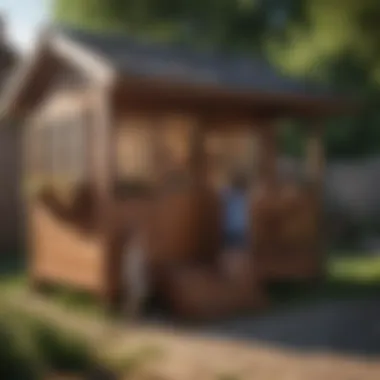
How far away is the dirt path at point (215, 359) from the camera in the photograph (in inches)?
258

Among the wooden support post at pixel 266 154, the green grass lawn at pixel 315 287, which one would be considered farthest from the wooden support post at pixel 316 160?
the green grass lawn at pixel 315 287

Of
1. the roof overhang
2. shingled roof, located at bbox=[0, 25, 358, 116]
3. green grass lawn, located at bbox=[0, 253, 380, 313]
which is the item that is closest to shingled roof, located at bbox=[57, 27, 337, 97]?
shingled roof, located at bbox=[0, 25, 358, 116]

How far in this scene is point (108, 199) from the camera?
30.9 feet

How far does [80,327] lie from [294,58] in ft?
31.7

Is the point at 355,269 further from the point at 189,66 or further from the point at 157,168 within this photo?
the point at 189,66

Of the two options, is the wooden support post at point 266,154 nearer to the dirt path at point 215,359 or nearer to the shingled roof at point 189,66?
the shingled roof at point 189,66

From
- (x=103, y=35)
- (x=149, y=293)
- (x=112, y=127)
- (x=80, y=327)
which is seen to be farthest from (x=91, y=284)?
(x=103, y=35)

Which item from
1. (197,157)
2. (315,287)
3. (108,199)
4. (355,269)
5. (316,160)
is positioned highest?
(316,160)

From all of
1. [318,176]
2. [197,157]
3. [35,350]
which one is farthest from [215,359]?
[318,176]

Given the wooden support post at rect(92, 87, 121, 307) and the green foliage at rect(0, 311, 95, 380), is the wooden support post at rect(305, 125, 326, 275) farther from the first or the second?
the green foliage at rect(0, 311, 95, 380)

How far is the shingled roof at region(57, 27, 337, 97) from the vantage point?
9.44 metres

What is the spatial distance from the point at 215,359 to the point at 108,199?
2990mm

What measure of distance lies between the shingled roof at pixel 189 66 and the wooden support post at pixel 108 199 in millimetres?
625

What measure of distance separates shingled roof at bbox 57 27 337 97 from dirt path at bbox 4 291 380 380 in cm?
302
